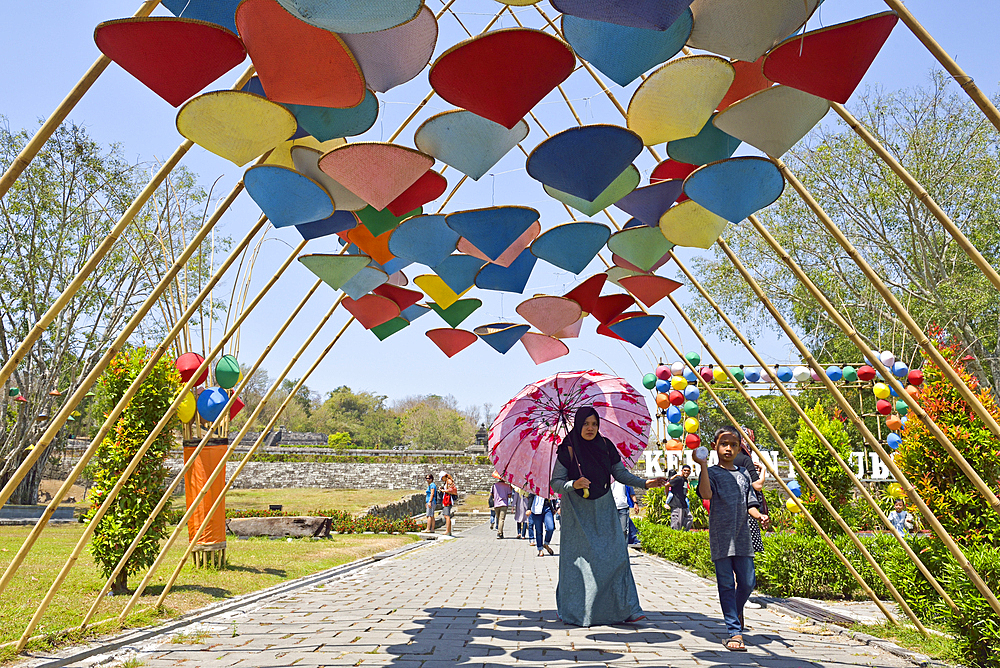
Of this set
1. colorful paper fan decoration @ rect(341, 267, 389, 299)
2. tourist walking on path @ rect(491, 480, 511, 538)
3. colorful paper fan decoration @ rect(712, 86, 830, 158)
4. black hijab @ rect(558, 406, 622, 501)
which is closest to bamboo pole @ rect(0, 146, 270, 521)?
colorful paper fan decoration @ rect(341, 267, 389, 299)

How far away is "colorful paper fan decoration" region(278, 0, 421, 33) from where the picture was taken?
2.83 m

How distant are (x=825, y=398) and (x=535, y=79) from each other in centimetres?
3071

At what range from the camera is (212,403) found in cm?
756

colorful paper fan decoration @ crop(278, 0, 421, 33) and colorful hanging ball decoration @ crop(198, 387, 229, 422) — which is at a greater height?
colorful paper fan decoration @ crop(278, 0, 421, 33)

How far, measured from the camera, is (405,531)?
19984 millimetres

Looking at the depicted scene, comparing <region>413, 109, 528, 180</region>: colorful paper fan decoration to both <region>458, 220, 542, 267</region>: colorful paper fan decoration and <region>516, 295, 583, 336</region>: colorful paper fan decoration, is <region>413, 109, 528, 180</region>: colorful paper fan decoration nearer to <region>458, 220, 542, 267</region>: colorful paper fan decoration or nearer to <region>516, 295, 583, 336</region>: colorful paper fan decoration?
<region>458, 220, 542, 267</region>: colorful paper fan decoration

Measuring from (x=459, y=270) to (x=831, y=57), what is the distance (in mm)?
2957

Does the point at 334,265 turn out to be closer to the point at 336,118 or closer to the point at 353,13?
the point at 336,118

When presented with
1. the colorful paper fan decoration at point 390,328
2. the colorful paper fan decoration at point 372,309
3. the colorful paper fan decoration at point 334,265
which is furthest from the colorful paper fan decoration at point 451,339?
the colorful paper fan decoration at point 334,265

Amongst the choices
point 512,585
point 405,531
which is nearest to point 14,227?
point 405,531

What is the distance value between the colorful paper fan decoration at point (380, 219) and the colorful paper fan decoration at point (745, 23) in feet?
7.42

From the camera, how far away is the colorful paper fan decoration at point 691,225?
14.0 ft

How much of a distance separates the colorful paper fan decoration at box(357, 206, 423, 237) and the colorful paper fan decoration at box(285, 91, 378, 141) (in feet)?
2.51

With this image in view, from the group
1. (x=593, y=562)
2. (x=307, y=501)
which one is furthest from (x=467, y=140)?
(x=307, y=501)
